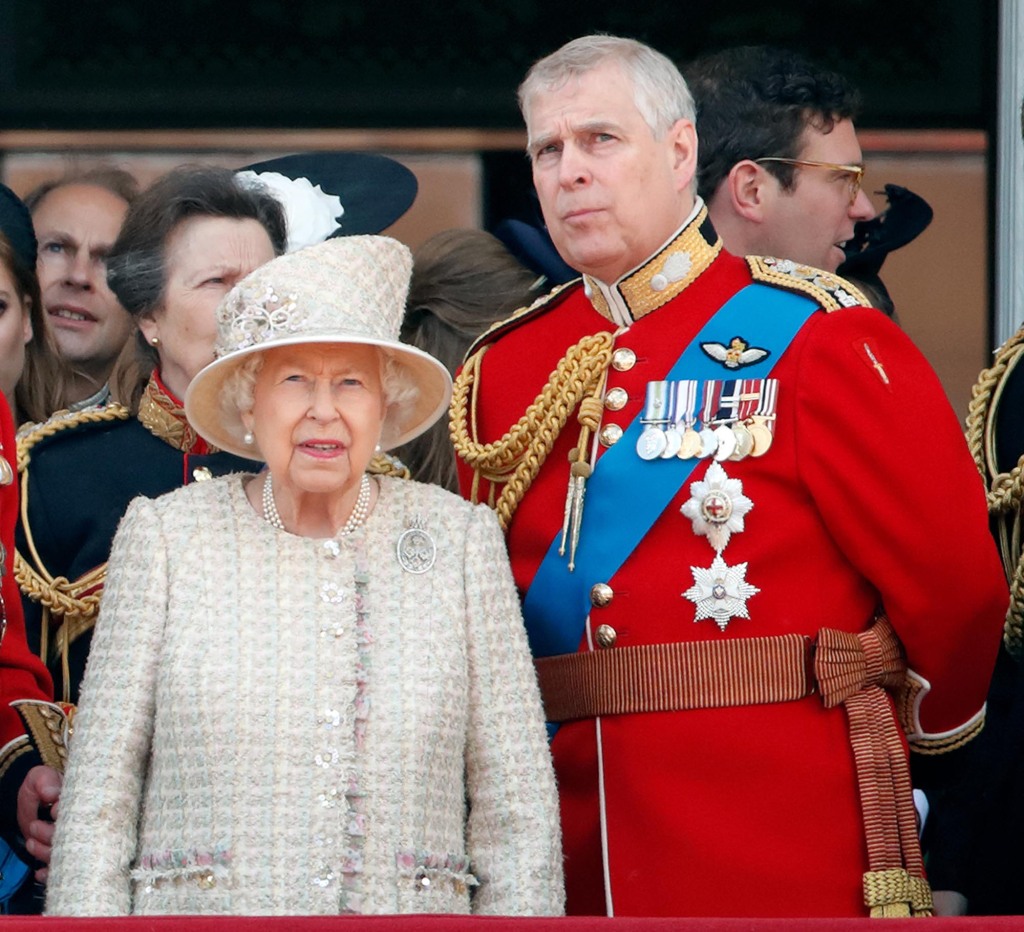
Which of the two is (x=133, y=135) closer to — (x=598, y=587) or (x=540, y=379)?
(x=540, y=379)

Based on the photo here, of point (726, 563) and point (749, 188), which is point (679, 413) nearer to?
point (726, 563)

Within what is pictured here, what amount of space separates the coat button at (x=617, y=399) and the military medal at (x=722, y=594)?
29 centimetres

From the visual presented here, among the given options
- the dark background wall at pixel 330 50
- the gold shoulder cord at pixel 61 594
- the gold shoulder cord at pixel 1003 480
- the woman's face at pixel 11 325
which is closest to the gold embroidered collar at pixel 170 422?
the gold shoulder cord at pixel 61 594

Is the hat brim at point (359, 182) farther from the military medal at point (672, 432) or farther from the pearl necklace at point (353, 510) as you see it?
the pearl necklace at point (353, 510)

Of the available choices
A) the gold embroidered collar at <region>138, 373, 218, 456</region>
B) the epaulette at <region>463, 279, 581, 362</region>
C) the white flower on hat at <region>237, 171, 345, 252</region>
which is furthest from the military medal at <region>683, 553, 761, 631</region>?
the white flower on hat at <region>237, 171, 345, 252</region>

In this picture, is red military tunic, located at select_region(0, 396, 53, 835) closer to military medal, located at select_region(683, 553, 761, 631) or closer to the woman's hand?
the woman's hand

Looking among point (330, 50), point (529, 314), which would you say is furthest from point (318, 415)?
point (330, 50)

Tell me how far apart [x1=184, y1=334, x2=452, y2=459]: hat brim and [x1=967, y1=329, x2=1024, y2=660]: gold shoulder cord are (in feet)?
3.04

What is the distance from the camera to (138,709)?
10.4ft

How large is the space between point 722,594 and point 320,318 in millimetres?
683

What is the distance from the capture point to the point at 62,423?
4.26 metres

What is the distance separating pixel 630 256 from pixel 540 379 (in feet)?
0.82

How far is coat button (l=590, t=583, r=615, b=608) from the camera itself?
3.50 meters

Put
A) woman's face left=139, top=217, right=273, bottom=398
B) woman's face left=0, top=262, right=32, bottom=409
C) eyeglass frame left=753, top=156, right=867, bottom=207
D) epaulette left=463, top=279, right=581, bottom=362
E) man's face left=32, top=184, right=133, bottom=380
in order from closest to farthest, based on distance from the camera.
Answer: epaulette left=463, top=279, right=581, bottom=362 < woman's face left=139, top=217, right=273, bottom=398 < eyeglass frame left=753, top=156, right=867, bottom=207 < woman's face left=0, top=262, right=32, bottom=409 < man's face left=32, top=184, right=133, bottom=380
